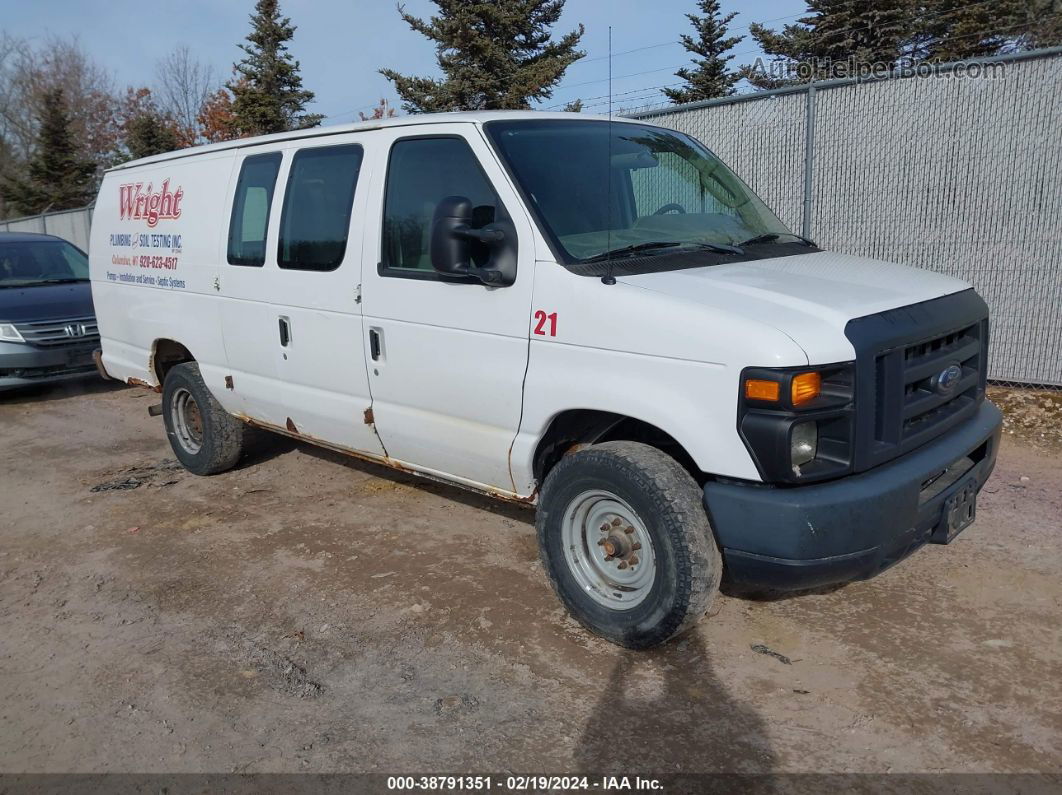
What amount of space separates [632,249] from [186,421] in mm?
4178

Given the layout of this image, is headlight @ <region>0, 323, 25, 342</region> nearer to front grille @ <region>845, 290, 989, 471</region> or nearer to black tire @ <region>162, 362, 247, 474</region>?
black tire @ <region>162, 362, 247, 474</region>

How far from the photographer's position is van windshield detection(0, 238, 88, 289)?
1034 centimetres

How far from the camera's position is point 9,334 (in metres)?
9.18

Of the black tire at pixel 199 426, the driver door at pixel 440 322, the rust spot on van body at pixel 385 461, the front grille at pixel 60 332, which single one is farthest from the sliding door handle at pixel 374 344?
the front grille at pixel 60 332

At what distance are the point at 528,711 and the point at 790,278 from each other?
207 cm

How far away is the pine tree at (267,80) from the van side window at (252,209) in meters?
22.4

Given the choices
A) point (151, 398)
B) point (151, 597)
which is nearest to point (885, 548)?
point (151, 597)

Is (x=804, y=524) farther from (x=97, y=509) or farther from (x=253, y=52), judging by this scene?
(x=253, y=52)

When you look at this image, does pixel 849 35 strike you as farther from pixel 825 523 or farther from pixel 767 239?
pixel 825 523

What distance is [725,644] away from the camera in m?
3.72

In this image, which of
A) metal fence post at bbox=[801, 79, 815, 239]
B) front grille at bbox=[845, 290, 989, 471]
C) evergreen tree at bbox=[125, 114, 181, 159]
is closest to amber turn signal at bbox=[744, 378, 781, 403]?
front grille at bbox=[845, 290, 989, 471]

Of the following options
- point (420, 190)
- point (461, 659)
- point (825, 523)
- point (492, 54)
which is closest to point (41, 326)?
point (420, 190)

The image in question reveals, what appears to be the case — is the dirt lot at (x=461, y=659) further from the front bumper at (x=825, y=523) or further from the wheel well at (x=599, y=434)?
the wheel well at (x=599, y=434)

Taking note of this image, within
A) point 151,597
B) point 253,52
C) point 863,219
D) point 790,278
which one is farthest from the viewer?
point 253,52
